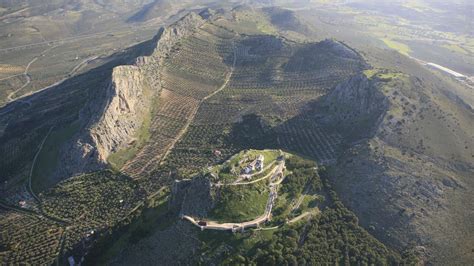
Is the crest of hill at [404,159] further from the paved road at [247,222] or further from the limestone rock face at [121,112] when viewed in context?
the limestone rock face at [121,112]

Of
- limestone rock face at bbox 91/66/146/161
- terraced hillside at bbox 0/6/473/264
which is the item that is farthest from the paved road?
limestone rock face at bbox 91/66/146/161

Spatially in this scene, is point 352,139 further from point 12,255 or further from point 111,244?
point 12,255

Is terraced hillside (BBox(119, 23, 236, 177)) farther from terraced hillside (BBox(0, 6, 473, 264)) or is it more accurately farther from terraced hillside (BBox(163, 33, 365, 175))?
terraced hillside (BBox(163, 33, 365, 175))

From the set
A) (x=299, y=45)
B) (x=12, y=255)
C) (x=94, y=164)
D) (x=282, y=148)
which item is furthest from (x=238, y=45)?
(x=12, y=255)

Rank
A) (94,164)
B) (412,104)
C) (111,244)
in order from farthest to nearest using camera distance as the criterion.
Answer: (412,104) < (94,164) < (111,244)

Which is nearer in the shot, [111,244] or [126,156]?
[111,244]

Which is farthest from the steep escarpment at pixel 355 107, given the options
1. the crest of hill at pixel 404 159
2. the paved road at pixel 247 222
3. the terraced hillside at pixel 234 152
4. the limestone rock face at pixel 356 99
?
the paved road at pixel 247 222

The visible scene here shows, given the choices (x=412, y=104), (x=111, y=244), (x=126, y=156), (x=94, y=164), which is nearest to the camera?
(x=111, y=244)

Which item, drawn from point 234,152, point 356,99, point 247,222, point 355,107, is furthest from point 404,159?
point 247,222
